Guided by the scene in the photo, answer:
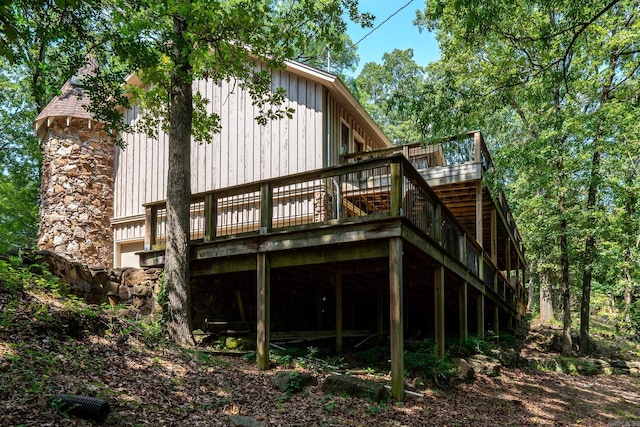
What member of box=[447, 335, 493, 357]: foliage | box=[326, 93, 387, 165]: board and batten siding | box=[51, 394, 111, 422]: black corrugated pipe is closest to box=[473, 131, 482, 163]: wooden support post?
box=[326, 93, 387, 165]: board and batten siding

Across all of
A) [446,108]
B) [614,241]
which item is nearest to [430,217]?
[446,108]

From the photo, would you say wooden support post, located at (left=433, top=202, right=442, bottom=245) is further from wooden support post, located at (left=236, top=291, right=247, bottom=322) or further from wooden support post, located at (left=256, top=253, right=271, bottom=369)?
wooden support post, located at (left=236, top=291, right=247, bottom=322)

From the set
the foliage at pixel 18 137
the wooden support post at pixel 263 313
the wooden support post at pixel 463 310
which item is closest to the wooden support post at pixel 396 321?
the wooden support post at pixel 263 313

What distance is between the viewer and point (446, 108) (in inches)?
400

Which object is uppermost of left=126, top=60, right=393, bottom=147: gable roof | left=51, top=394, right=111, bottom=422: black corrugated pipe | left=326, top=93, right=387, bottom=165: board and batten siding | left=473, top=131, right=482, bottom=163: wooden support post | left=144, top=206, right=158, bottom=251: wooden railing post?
left=126, top=60, right=393, bottom=147: gable roof

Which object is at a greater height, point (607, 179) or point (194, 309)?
point (607, 179)

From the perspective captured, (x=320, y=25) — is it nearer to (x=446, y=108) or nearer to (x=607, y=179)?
(x=446, y=108)

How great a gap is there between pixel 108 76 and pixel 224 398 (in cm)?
516

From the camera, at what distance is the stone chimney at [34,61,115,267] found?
14438mm

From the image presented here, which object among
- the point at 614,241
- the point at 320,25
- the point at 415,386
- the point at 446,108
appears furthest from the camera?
the point at 614,241

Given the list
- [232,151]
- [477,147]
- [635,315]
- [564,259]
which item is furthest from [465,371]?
[635,315]

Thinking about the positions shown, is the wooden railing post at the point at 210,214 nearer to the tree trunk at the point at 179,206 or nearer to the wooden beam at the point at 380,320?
the tree trunk at the point at 179,206

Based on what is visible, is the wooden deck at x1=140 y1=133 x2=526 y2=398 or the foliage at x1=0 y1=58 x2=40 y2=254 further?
the foliage at x1=0 y1=58 x2=40 y2=254

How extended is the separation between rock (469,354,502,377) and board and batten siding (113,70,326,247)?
605 centimetres
